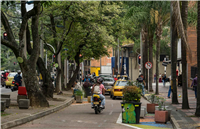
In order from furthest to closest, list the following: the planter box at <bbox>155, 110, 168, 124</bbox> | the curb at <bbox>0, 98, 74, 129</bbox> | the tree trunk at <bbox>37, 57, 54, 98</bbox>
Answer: the tree trunk at <bbox>37, 57, 54, 98</bbox>, the planter box at <bbox>155, 110, 168, 124</bbox>, the curb at <bbox>0, 98, 74, 129</bbox>

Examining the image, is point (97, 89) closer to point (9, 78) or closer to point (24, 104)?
point (24, 104)

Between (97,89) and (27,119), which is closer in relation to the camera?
(27,119)

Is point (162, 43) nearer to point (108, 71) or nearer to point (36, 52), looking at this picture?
point (108, 71)

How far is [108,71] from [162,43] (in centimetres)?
3506

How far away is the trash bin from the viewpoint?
494 inches

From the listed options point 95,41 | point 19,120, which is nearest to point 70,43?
point 95,41

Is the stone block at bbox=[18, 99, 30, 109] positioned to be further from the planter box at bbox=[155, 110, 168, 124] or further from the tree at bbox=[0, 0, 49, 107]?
the planter box at bbox=[155, 110, 168, 124]

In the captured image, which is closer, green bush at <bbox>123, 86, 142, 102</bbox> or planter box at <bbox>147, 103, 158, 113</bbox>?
green bush at <bbox>123, 86, 142, 102</bbox>

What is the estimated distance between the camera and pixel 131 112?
12.6 metres

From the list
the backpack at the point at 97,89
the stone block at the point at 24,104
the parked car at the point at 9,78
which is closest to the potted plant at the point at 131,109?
the backpack at the point at 97,89

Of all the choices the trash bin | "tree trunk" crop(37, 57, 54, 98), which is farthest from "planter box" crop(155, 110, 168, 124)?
"tree trunk" crop(37, 57, 54, 98)

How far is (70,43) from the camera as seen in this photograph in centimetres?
3388

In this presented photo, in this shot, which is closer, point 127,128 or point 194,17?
point 127,128

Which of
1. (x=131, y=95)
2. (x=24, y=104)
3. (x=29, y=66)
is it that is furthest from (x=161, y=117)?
(x=29, y=66)
